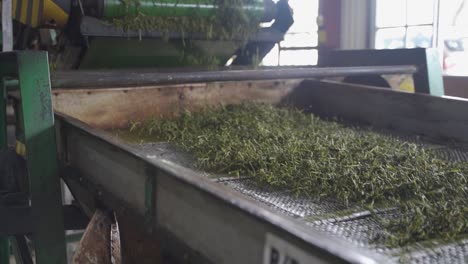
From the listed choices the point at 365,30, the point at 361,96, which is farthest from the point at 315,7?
the point at 361,96

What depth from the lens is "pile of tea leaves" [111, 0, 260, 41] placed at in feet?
9.17

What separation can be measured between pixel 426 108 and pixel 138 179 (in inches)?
56.2

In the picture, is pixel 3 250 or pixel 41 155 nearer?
pixel 41 155

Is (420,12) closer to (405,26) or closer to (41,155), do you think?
(405,26)

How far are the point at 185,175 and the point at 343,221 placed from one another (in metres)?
0.43

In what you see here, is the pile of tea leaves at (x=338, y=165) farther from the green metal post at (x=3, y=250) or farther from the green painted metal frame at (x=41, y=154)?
the green metal post at (x=3, y=250)

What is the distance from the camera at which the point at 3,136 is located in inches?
98.4

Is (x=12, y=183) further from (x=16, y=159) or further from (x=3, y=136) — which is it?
(x=3, y=136)

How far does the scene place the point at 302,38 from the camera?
5965mm

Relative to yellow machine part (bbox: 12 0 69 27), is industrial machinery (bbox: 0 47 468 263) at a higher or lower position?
lower

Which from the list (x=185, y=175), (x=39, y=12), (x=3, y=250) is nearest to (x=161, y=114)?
(x=39, y=12)

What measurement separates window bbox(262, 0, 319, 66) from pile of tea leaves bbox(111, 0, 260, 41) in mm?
2701

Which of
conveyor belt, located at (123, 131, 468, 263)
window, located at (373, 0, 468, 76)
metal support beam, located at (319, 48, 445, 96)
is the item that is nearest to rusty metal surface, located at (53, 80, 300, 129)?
metal support beam, located at (319, 48, 445, 96)

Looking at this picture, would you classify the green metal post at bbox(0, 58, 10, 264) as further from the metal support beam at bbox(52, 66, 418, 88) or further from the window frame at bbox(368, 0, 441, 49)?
the window frame at bbox(368, 0, 441, 49)
